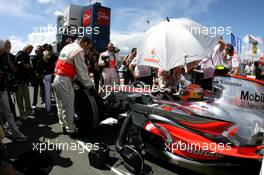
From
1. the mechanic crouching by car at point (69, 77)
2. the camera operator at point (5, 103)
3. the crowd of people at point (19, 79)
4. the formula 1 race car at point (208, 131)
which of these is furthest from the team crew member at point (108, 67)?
the formula 1 race car at point (208, 131)

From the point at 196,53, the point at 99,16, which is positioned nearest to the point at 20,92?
the point at 196,53

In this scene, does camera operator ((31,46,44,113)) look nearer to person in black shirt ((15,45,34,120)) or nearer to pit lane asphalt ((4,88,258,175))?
person in black shirt ((15,45,34,120))

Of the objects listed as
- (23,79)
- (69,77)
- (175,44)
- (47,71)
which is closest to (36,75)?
(47,71)

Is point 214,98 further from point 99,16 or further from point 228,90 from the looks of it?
point 99,16

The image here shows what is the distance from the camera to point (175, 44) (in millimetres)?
4418

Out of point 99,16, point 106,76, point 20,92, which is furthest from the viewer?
point 99,16

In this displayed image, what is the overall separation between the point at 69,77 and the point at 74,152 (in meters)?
1.35

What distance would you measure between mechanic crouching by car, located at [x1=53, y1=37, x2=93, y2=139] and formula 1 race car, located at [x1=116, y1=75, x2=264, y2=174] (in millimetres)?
1434

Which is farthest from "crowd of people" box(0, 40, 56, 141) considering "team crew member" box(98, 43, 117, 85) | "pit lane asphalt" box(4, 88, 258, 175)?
"team crew member" box(98, 43, 117, 85)

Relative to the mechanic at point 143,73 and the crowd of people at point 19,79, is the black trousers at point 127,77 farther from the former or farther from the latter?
the crowd of people at point 19,79

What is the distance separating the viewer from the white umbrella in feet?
14.1

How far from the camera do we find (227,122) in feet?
9.54

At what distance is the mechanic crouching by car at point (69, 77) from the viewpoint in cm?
463

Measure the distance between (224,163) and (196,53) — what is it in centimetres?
205
